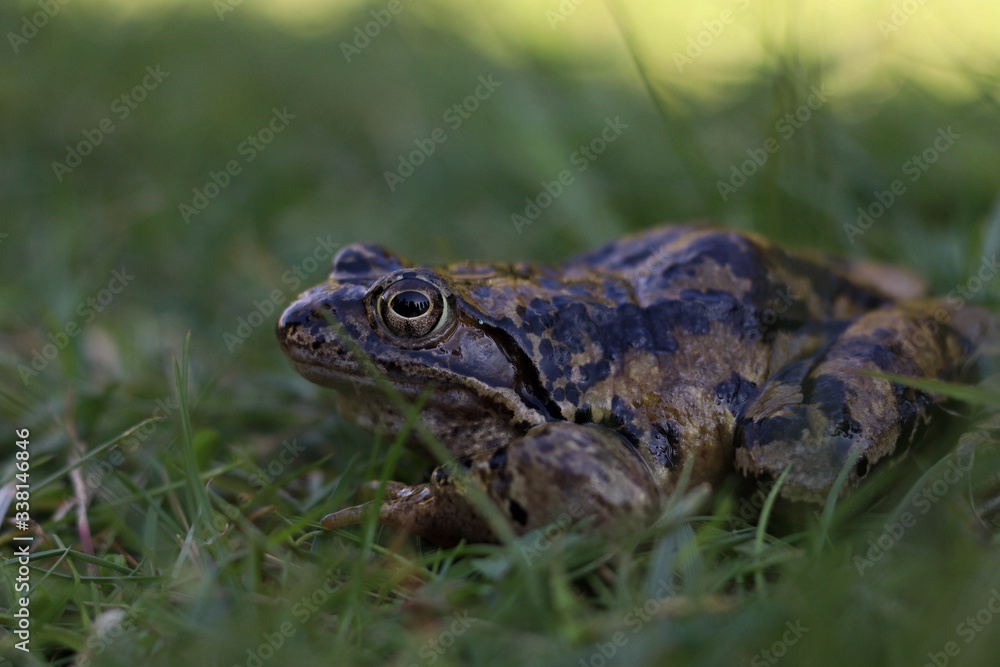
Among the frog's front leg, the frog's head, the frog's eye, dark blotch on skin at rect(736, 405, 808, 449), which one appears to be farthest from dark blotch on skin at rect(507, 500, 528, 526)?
dark blotch on skin at rect(736, 405, 808, 449)

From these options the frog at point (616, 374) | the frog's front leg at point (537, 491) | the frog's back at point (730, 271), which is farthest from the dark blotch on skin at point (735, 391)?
the frog's front leg at point (537, 491)

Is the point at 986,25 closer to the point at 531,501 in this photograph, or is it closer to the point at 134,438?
the point at 531,501

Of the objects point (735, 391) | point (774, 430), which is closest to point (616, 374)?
point (735, 391)

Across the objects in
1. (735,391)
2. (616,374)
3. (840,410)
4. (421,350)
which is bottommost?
(840,410)

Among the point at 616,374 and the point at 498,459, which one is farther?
the point at 616,374

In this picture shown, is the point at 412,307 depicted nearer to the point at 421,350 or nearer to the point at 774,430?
the point at 421,350

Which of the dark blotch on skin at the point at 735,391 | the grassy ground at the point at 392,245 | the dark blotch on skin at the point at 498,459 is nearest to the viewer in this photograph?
the grassy ground at the point at 392,245

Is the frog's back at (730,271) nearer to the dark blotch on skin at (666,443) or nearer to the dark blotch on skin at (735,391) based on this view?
the dark blotch on skin at (735,391)

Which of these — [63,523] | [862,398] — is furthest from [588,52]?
[63,523]
